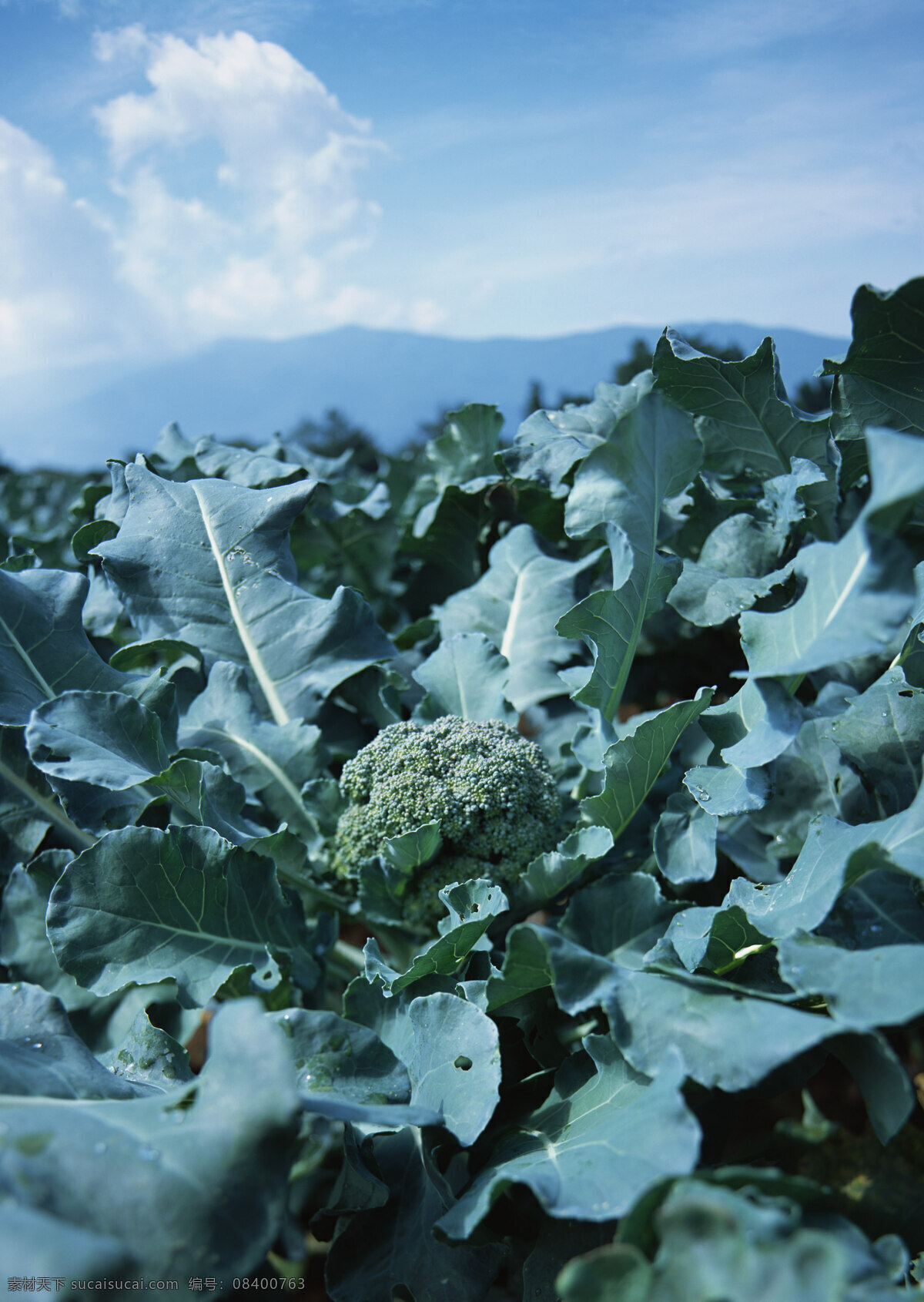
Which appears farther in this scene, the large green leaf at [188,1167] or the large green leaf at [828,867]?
the large green leaf at [828,867]

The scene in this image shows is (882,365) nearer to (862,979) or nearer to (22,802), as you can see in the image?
(862,979)

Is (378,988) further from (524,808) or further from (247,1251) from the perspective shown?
(247,1251)

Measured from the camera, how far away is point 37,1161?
29.2 inches

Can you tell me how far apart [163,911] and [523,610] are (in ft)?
3.32

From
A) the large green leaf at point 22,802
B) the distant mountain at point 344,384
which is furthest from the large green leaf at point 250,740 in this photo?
the distant mountain at point 344,384

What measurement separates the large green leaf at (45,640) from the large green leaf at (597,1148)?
3.59ft

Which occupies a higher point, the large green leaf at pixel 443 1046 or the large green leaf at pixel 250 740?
the large green leaf at pixel 250 740

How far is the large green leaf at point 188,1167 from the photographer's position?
0.73 meters

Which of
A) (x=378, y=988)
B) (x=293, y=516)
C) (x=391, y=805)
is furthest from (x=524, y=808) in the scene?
(x=293, y=516)

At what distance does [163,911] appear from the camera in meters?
1.31

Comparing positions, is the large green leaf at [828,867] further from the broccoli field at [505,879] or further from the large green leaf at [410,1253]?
the large green leaf at [410,1253]

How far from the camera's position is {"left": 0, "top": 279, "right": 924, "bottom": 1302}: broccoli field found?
0.79m

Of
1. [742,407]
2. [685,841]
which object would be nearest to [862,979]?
[685,841]

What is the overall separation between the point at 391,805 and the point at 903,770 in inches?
32.5
